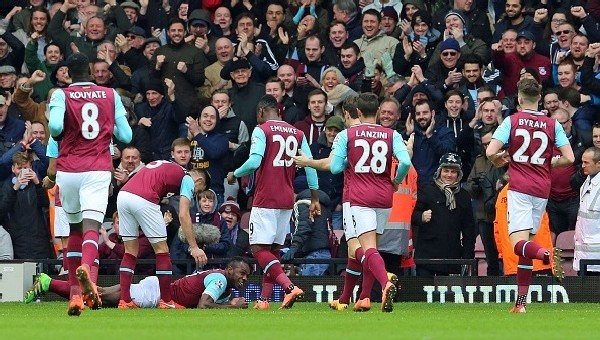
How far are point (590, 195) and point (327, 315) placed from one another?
16.5 ft

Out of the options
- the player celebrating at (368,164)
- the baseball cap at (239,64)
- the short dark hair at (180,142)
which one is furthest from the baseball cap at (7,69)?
A: the player celebrating at (368,164)

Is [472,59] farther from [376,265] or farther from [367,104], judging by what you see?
[376,265]

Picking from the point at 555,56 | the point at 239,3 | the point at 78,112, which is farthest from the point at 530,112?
the point at 239,3

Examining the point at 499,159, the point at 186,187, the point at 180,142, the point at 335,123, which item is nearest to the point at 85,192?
the point at 186,187

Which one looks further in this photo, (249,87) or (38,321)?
(249,87)

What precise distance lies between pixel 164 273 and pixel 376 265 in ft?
9.35

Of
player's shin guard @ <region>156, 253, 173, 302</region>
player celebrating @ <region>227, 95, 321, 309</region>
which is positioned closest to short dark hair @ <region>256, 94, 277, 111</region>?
player celebrating @ <region>227, 95, 321, 309</region>

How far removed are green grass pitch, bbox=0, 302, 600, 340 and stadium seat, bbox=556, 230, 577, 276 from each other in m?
2.18

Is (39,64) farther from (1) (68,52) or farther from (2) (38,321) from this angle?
(2) (38,321)

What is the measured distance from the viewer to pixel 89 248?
14375 mm

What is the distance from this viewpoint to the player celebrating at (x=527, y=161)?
1553cm

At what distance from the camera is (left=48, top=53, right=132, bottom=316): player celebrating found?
1462cm

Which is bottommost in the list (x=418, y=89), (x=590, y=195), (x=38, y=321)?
(x=38, y=321)

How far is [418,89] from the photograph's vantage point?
69.5 ft
